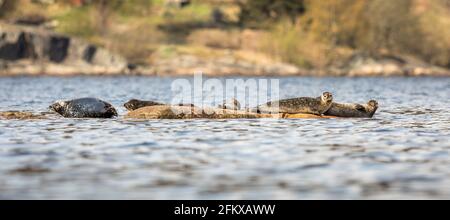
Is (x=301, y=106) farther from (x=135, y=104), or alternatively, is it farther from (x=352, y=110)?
(x=135, y=104)

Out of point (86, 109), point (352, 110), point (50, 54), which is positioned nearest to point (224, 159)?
point (352, 110)

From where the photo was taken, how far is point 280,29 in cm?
10219

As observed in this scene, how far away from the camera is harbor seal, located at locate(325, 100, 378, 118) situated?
28.1m

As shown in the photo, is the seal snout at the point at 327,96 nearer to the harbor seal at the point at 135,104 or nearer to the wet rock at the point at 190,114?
the wet rock at the point at 190,114

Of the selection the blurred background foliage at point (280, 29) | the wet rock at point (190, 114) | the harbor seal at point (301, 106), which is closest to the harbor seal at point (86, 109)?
the wet rock at point (190, 114)

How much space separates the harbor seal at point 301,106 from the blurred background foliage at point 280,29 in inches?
2835

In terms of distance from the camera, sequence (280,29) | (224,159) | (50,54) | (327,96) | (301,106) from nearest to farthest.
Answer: (224,159)
(327,96)
(301,106)
(50,54)
(280,29)

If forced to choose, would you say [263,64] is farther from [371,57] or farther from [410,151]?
[410,151]

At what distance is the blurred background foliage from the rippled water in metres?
75.7

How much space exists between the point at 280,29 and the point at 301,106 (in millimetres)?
74835

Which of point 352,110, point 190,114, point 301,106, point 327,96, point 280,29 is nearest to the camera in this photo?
point 327,96

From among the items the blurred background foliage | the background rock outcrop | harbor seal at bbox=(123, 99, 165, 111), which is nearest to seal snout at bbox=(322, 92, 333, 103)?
harbor seal at bbox=(123, 99, 165, 111)

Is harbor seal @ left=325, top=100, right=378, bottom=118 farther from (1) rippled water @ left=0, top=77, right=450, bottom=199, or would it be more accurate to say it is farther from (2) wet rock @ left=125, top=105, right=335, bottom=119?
(1) rippled water @ left=0, top=77, right=450, bottom=199
